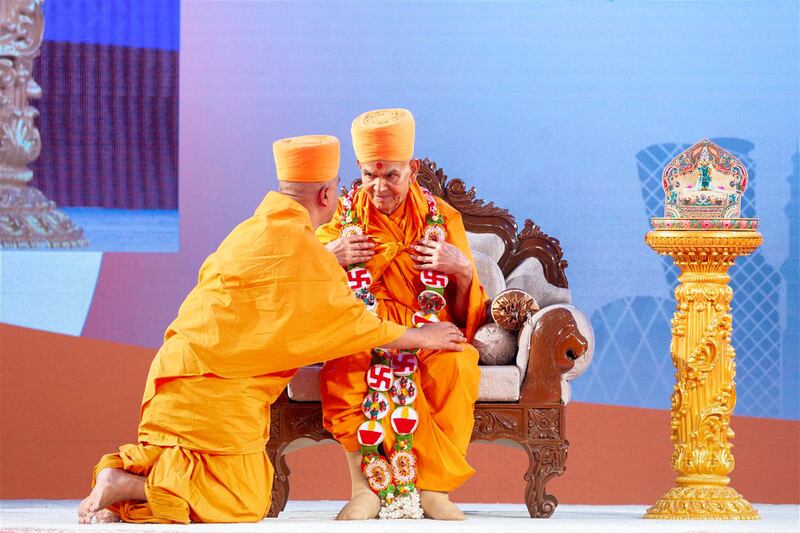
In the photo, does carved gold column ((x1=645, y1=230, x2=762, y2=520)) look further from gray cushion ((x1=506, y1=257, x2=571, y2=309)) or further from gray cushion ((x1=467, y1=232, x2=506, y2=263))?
gray cushion ((x1=467, y1=232, x2=506, y2=263))

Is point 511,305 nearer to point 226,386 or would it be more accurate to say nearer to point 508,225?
point 508,225

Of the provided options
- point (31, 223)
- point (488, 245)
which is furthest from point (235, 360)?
point (31, 223)

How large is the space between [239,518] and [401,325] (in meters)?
0.84

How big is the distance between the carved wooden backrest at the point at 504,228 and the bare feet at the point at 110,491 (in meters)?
1.94

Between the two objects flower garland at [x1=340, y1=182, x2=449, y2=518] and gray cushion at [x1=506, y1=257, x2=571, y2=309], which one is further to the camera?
gray cushion at [x1=506, y1=257, x2=571, y2=309]

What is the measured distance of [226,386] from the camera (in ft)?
13.5

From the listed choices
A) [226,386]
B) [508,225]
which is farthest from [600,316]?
[226,386]

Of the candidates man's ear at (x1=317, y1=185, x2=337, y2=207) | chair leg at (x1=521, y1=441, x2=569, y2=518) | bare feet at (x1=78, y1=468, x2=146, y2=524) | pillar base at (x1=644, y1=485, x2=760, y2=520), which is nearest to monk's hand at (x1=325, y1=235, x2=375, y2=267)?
man's ear at (x1=317, y1=185, x2=337, y2=207)

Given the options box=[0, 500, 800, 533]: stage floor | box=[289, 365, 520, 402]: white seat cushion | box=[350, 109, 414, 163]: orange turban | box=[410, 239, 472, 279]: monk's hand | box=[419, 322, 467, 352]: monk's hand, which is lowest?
box=[0, 500, 800, 533]: stage floor

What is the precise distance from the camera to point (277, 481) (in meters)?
4.71

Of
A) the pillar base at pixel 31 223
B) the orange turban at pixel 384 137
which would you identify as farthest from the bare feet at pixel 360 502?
the pillar base at pixel 31 223

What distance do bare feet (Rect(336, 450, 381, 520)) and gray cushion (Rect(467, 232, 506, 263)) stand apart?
125 centimetres

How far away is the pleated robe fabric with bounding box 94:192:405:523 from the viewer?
160 inches

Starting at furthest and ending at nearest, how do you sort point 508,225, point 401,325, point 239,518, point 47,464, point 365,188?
point 47,464 < point 508,225 < point 365,188 < point 401,325 < point 239,518
